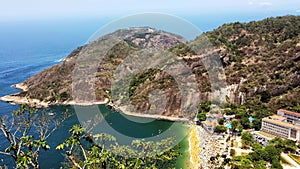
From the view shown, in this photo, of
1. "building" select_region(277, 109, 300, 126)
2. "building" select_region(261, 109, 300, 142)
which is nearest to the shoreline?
"building" select_region(261, 109, 300, 142)

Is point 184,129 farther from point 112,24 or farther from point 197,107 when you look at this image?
point 112,24

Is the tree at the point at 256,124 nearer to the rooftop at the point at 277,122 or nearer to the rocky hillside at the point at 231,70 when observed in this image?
the rooftop at the point at 277,122

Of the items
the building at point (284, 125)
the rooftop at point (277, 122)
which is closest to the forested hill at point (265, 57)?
the building at point (284, 125)

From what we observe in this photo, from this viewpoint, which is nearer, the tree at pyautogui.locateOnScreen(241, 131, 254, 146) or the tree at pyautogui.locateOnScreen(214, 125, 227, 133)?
the tree at pyautogui.locateOnScreen(241, 131, 254, 146)

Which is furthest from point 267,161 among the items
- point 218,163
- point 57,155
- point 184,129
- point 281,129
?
point 57,155

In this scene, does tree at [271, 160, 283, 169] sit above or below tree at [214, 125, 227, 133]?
below

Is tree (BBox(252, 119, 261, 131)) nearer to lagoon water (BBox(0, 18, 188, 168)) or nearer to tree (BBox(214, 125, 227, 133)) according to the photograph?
tree (BBox(214, 125, 227, 133))

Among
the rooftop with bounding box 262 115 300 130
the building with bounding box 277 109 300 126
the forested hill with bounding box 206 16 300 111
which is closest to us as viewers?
the rooftop with bounding box 262 115 300 130
